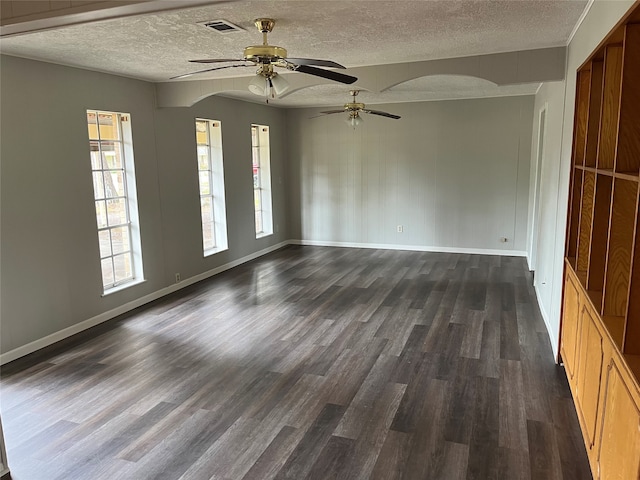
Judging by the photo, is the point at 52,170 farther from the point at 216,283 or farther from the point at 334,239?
the point at 334,239

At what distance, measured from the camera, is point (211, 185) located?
23.2ft

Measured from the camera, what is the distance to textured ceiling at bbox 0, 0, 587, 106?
9.77 ft

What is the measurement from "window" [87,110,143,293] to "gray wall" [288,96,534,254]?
423 cm

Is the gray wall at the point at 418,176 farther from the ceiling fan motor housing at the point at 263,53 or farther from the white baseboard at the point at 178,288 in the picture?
the ceiling fan motor housing at the point at 263,53

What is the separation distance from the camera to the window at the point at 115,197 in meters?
5.05

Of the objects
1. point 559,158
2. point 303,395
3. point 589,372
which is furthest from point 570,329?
point 303,395

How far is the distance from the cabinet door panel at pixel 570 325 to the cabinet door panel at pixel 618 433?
1002mm

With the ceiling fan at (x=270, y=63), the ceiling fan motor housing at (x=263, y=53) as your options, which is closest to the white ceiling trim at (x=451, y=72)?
the ceiling fan at (x=270, y=63)

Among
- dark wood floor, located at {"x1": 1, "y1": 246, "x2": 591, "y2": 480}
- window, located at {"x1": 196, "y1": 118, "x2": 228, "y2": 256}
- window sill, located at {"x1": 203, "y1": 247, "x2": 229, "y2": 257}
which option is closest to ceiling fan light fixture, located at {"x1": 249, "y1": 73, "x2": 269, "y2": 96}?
dark wood floor, located at {"x1": 1, "y1": 246, "x2": 591, "y2": 480}

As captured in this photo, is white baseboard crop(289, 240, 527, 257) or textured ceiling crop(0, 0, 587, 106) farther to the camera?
white baseboard crop(289, 240, 527, 257)

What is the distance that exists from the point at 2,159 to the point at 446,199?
652 cm

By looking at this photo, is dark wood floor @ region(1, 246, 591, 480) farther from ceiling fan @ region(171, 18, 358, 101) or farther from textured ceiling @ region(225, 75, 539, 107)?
textured ceiling @ region(225, 75, 539, 107)

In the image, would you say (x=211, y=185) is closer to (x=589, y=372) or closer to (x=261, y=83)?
(x=261, y=83)

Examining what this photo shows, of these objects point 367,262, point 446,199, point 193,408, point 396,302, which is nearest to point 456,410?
point 193,408
